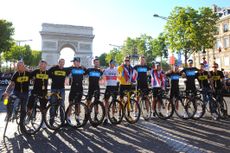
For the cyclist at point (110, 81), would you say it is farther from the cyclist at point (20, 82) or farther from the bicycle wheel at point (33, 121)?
the cyclist at point (20, 82)

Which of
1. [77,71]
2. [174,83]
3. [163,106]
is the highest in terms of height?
[77,71]

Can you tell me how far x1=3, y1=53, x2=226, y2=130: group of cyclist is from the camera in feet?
26.7

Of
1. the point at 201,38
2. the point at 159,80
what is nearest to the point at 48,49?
the point at 201,38

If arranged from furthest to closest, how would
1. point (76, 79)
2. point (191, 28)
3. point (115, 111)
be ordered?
point (191, 28) < point (115, 111) < point (76, 79)

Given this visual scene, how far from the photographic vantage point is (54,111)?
8.16 meters

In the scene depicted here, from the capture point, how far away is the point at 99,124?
887 centimetres

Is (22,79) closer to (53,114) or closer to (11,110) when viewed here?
(11,110)

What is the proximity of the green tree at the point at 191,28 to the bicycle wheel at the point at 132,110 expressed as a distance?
29.3 meters

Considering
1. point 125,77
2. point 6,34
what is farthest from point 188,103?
point 6,34

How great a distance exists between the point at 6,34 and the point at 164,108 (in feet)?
126

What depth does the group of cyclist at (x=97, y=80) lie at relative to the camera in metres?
8.12

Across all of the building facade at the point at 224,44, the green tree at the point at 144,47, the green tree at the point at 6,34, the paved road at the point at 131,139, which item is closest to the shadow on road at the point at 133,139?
the paved road at the point at 131,139

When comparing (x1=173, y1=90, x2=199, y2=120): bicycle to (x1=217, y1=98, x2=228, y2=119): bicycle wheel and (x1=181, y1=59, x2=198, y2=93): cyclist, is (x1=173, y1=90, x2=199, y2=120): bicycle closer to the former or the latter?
(x1=181, y1=59, x2=198, y2=93): cyclist

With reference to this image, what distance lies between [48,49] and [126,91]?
225ft
